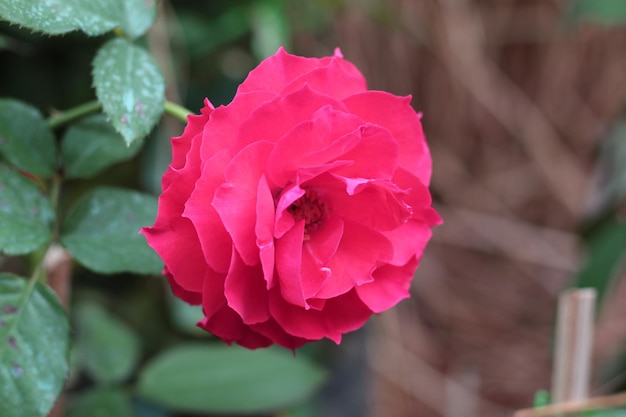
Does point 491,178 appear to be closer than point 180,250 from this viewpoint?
No

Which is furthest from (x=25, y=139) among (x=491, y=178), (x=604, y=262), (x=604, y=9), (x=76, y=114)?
(x=491, y=178)

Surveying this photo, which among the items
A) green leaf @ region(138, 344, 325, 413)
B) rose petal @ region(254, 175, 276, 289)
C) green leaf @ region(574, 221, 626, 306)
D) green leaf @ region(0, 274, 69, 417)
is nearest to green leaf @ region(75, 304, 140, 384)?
green leaf @ region(138, 344, 325, 413)

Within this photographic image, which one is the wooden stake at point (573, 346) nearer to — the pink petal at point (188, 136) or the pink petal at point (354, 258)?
the pink petal at point (354, 258)

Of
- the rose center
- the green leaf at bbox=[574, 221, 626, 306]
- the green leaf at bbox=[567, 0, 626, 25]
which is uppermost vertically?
the green leaf at bbox=[567, 0, 626, 25]

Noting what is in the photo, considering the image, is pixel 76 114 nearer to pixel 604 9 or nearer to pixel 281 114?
pixel 281 114

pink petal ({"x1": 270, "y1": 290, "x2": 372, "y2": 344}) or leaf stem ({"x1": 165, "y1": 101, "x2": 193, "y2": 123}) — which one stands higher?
leaf stem ({"x1": 165, "y1": 101, "x2": 193, "y2": 123})

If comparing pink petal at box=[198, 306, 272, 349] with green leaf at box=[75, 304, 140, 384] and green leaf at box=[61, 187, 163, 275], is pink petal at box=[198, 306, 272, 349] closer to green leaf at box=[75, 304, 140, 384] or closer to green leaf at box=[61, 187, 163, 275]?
green leaf at box=[61, 187, 163, 275]

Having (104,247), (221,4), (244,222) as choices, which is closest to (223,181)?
(244,222)
